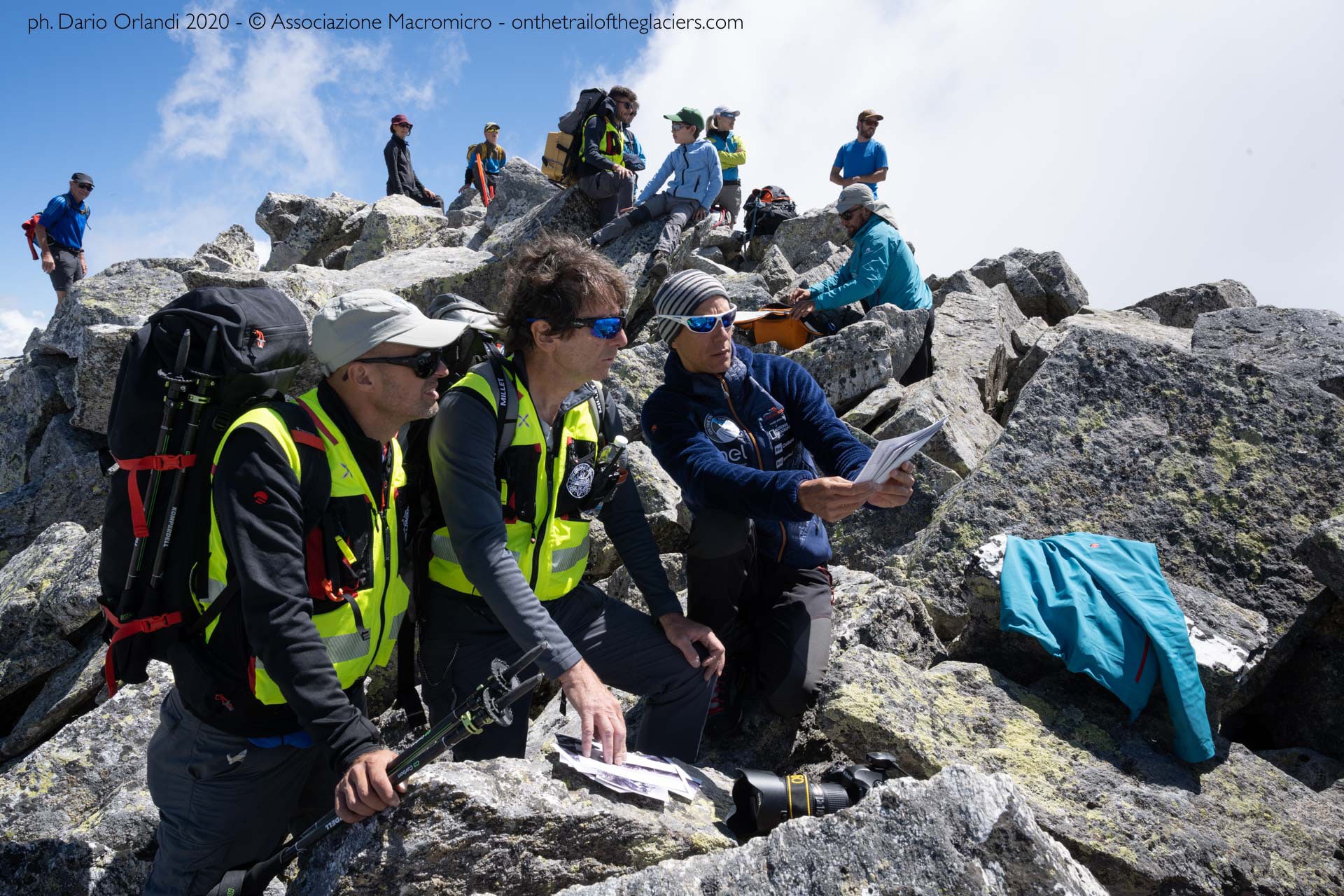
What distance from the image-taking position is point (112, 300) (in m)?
11.7

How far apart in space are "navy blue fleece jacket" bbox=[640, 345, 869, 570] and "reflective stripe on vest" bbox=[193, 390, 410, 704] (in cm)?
164

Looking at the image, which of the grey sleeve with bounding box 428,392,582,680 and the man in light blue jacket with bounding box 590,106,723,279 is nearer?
the grey sleeve with bounding box 428,392,582,680

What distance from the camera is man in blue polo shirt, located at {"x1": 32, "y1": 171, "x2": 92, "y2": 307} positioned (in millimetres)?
16484

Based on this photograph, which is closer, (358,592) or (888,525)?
(358,592)

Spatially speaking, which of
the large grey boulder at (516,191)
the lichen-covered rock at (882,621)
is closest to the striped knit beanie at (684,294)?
the lichen-covered rock at (882,621)

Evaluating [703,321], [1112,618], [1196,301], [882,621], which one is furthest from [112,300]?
[1196,301]

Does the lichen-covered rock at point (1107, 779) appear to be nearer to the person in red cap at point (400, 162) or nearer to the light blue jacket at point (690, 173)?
the light blue jacket at point (690, 173)

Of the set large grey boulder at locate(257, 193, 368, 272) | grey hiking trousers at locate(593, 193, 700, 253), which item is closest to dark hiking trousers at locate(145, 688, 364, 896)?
grey hiking trousers at locate(593, 193, 700, 253)

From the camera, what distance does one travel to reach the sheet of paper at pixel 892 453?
3.77 metres

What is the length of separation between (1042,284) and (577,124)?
931 centimetres

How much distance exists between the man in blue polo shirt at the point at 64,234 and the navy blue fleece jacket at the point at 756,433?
16685mm

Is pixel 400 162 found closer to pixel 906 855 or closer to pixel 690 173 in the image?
pixel 690 173

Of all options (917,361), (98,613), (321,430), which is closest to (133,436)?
(321,430)

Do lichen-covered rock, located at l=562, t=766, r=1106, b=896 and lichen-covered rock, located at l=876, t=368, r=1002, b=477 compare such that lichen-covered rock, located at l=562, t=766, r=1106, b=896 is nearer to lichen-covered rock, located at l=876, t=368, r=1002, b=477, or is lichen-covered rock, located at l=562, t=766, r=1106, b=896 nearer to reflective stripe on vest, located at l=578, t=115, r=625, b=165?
lichen-covered rock, located at l=876, t=368, r=1002, b=477
